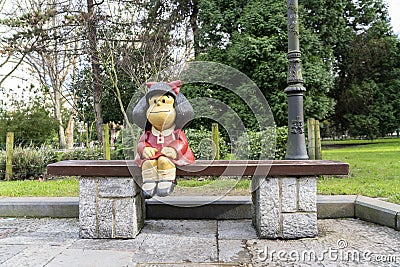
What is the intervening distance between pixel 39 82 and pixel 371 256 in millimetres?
19955

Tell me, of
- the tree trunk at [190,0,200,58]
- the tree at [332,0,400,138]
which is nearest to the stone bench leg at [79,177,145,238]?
the tree trunk at [190,0,200,58]

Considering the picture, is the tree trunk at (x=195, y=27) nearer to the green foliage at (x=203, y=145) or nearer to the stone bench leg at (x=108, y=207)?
the green foliage at (x=203, y=145)

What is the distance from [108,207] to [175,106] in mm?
1195

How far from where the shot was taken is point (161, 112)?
3223 mm

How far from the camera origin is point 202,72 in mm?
6273

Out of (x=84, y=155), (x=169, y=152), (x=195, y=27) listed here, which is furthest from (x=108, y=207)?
(x=195, y=27)

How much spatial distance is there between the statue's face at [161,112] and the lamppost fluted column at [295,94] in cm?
282

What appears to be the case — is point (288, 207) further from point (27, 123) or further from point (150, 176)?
point (27, 123)

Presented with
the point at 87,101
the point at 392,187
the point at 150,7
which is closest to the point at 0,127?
the point at 87,101

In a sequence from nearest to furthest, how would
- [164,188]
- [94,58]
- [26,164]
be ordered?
[164,188], [26,164], [94,58]

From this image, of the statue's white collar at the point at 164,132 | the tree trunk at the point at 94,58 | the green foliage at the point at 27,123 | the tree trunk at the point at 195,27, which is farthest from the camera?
the green foliage at the point at 27,123

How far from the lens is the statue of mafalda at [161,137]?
3.12 m

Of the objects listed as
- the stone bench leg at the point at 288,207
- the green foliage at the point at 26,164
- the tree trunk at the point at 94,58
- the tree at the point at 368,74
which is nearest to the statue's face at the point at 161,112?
the stone bench leg at the point at 288,207

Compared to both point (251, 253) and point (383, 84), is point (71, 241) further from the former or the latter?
point (383, 84)
